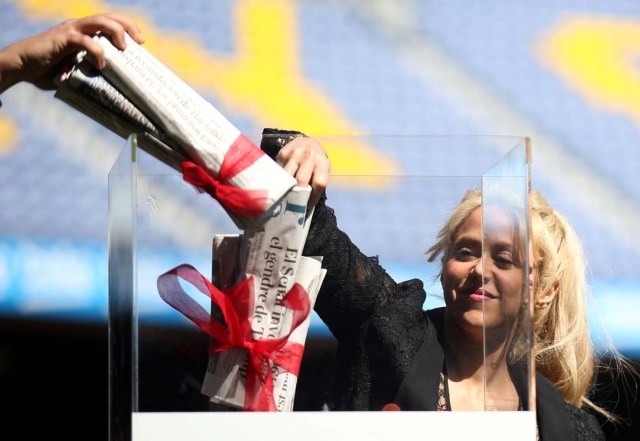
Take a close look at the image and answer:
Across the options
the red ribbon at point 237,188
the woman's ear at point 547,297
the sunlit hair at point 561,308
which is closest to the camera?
the red ribbon at point 237,188

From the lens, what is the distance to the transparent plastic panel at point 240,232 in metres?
0.85

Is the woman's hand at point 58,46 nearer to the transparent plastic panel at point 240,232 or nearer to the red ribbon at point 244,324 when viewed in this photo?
the transparent plastic panel at point 240,232

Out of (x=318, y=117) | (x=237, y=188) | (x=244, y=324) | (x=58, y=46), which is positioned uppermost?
(x=318, y=117)

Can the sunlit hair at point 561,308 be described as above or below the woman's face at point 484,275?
above

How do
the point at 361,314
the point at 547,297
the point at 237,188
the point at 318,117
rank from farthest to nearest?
the point at 318,117 < the point at 547,297 < the point at 361,314 < the point at 237,188

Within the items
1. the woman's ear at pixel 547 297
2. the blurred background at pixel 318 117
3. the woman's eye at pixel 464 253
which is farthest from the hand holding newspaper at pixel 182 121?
the blurred background at pixel 318 117

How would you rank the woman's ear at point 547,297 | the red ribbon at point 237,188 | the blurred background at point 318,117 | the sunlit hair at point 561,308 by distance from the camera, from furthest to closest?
the blurred background at point 318,117 → the woman's ear at point 547,297 → the sunlit hair at point 561,308 → the red ribbon at point 237,188

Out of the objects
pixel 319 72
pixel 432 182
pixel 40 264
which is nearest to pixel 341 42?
pixel 319 72

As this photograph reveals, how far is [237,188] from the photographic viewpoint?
0.83 metres

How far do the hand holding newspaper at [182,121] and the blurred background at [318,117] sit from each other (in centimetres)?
109

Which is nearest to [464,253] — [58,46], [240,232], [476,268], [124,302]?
[476,268]

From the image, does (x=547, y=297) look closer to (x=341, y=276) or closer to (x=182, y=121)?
(x=341, y=276)

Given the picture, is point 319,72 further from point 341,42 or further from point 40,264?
point 40,264

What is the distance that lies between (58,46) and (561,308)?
963mm
